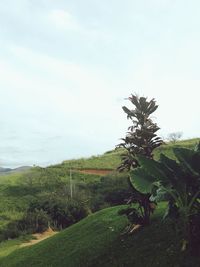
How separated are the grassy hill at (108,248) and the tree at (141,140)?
2.25 feet

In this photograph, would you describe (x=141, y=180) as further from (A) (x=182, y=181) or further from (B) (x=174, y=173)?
(A) (x=182, y=181)

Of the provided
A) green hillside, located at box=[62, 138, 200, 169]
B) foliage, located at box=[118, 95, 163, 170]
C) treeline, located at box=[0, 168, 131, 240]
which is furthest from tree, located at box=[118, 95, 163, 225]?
green hillside, located at box=[62, 138, 200, 169]

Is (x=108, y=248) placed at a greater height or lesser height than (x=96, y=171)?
lesser

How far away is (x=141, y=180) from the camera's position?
10828 millimetres

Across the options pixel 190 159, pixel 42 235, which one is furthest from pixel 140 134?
pixel 42 235

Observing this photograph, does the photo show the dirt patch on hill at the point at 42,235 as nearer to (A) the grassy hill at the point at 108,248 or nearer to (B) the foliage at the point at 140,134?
(A) the grassy hill at the point at 108,248

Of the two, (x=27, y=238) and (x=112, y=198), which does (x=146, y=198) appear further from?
(x=112, y=198)

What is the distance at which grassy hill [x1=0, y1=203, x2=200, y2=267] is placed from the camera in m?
10.1

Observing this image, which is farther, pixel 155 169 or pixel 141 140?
pixel 141 140

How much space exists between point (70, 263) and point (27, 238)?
17.1 meters

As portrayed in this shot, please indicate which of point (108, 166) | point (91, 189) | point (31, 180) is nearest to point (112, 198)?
point (91, 189)

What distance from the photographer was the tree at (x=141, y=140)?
12.9 m

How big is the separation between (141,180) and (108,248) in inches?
115

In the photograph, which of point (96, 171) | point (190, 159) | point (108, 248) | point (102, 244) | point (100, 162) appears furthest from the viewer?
point (100, 162)
